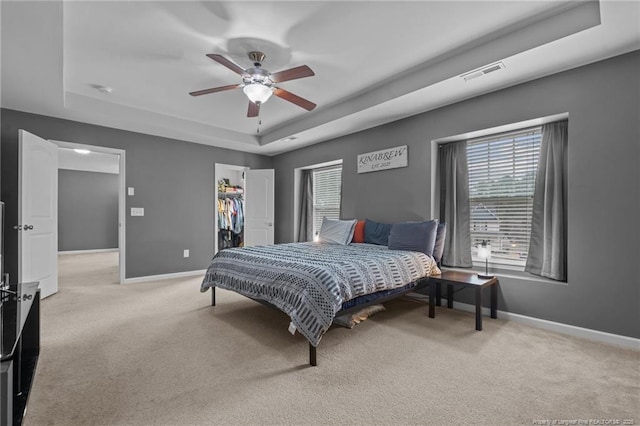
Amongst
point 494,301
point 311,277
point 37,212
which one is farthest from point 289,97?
point 37,212

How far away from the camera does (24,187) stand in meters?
3.55

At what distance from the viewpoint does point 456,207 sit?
374 centimetres

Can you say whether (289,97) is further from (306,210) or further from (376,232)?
(306,210)

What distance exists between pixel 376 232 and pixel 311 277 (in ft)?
6.86

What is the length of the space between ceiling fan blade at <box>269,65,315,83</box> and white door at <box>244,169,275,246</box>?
3.43 m

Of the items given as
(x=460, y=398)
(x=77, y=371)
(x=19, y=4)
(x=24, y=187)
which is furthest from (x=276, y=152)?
(x=460, y=398)

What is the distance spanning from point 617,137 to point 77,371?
456 cm

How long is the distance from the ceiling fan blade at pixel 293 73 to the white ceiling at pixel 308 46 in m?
0.33

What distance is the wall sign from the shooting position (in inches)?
163

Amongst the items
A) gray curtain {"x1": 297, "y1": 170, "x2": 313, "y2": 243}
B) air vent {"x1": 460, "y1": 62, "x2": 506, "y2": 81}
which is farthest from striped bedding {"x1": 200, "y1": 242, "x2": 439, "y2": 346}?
gray curtain {"x1": 297, "y1": 170, "x2": 313, "y2": 243}

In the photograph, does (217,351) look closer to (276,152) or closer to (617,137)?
(617,137)

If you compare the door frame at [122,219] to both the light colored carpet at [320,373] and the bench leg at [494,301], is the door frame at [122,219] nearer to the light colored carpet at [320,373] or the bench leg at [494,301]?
the light colored carpet at [320,373]

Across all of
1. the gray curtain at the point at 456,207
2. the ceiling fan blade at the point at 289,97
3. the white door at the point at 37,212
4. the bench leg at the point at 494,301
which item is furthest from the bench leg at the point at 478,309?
the white door at the point at 37,212

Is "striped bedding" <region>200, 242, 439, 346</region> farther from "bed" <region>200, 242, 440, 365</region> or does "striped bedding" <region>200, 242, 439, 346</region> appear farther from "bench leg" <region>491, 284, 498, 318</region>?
"bench leg" <region>491, 284, 498, 318</region>
